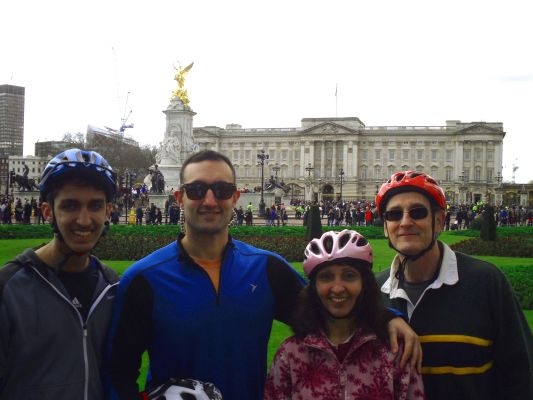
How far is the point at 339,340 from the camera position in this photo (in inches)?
124

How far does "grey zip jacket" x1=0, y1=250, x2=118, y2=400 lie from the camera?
288 cm

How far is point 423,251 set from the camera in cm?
332

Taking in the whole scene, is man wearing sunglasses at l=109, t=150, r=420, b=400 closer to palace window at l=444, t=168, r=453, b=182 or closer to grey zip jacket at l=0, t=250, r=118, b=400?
grey zip jacket at l=0, t=250, r=118, b=400

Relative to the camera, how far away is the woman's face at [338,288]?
123 inches

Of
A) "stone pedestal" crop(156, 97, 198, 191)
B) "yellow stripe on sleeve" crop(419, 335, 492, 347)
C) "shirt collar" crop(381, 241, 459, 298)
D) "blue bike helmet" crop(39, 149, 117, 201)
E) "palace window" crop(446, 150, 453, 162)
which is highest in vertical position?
"palace window" crop(446, 150, 453, 162)

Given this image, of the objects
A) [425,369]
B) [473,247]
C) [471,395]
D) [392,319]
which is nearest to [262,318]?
[392,319]

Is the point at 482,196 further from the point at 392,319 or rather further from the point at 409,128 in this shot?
the point at 392,319

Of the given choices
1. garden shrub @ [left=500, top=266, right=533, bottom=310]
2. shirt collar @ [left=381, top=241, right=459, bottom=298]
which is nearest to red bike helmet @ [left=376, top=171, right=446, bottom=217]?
shirt collar @ [left=381, top=241, right=459, bottom=298]

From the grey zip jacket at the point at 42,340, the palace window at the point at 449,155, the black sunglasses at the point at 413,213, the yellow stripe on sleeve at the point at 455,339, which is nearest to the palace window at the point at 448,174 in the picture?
the palace window at the point at 449,155

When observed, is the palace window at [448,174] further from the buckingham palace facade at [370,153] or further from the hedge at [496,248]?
the hedge at [496,248]

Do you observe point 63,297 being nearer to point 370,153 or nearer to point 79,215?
point 79,215

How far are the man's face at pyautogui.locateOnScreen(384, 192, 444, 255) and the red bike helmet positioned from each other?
29 mm

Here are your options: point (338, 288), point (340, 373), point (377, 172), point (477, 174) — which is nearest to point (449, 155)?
point (477, 174)

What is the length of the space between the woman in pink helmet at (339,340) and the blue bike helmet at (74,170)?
122 centimetres
